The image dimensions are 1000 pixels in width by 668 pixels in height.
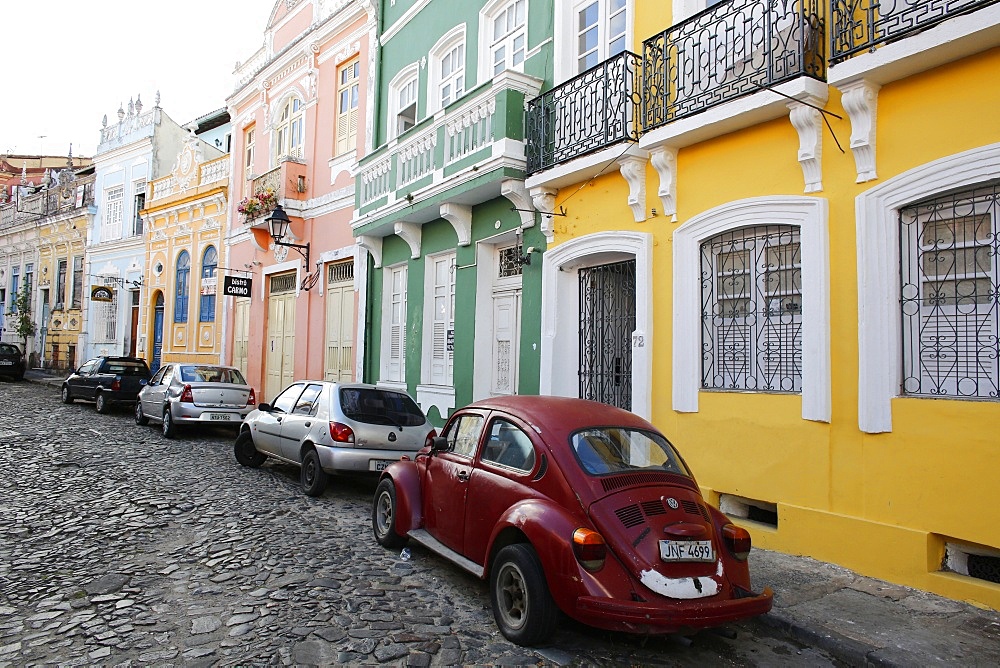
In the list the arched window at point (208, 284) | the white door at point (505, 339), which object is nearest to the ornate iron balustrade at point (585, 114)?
the white door at point (505, 339)

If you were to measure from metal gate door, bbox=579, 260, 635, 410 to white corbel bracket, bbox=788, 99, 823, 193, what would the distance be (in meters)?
2.70

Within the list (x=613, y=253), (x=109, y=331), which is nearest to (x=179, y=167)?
(x=109, y=331)

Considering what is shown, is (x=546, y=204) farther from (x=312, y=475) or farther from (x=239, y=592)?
(x=239, y=592)

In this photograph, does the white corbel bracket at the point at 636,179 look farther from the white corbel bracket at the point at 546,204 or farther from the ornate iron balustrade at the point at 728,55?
the white corbel bracket at the point at 546,204

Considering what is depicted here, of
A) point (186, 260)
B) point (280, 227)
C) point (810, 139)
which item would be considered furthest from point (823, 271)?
point (186, 260)

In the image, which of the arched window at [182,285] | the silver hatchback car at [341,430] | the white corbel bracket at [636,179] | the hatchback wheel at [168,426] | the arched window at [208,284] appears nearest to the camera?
the white corbel bracket at [636,179]

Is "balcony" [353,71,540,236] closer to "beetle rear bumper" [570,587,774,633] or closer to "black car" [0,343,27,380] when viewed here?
"beetle rear bumper" [570,587,774,633]

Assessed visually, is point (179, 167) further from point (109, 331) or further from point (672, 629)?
point (672, 629)

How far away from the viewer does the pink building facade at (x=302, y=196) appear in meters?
15.9

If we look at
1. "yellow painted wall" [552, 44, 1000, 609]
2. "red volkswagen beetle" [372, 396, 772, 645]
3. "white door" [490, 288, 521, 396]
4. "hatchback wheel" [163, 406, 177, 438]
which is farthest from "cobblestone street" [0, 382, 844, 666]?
"hatchback wheel" [163, 406, 177, 438]

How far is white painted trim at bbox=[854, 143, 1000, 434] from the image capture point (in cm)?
600

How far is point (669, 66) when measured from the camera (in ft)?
26.6

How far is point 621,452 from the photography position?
5000mm

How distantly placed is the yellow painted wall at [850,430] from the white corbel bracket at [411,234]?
636 centimetres
